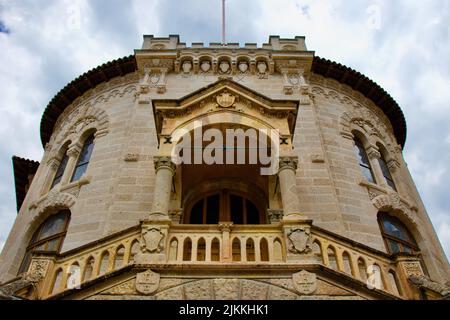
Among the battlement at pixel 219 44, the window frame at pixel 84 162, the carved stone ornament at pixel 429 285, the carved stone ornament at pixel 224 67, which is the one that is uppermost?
the battlement at pixel 219 44

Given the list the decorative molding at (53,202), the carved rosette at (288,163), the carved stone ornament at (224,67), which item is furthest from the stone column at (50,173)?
the carved rosette at (288,163)

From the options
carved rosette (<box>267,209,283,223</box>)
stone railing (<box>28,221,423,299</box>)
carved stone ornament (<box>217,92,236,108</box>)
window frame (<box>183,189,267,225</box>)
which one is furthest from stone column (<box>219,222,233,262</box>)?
carved stone ornament (<box>217,92,236,108</box>)

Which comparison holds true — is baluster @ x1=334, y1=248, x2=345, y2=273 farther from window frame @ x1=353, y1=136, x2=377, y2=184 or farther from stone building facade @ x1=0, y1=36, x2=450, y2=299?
window frame @ x1=353, y1=136, x2=377, y2=184

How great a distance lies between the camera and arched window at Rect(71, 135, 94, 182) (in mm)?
13953

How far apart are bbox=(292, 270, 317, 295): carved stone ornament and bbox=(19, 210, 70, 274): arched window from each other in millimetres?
7374

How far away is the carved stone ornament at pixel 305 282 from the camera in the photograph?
7344 millimetres

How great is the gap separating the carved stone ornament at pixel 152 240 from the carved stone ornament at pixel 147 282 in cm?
50

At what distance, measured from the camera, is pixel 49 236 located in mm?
12312

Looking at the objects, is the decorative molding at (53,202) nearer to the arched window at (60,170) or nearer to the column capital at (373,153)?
the arched window at (60,170)

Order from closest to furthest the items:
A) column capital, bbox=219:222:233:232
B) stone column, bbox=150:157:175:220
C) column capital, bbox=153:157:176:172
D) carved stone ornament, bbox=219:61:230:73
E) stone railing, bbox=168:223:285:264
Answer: stone railing, bbox=168:223:285:264 → column capital, bbox=219:222:233:232 → stone column, bbox=150:157:175:220 → column capital, bbox=153:157:176:172 → carved stone ornament, bbox=219:61:230:73

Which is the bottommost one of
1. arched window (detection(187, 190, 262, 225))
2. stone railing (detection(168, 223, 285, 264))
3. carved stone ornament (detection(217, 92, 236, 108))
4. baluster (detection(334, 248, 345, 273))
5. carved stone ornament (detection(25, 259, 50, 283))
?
carved stone ornament (detection(25, 259, 50, 283))
